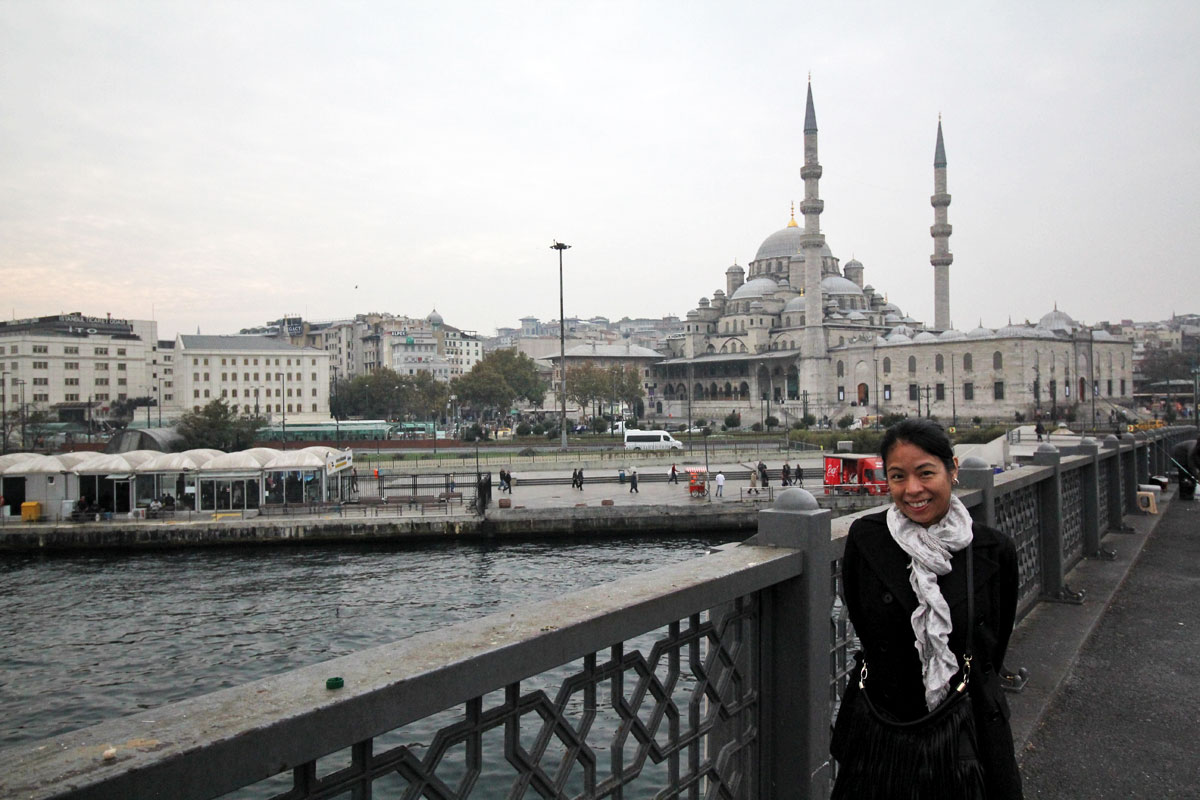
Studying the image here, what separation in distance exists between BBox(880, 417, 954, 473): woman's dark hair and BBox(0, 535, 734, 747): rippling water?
994 cm

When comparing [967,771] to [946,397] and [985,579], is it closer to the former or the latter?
[985,579]

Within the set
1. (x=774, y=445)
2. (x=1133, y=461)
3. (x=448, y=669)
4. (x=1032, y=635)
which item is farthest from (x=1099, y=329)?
(x=448, y=669)

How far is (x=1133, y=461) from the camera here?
34.4ft

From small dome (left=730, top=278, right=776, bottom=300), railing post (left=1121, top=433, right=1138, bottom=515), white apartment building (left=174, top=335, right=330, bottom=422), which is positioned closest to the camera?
railing post (left=1121, top=433, right=1138, bottom=515)

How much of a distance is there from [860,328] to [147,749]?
2883 inches

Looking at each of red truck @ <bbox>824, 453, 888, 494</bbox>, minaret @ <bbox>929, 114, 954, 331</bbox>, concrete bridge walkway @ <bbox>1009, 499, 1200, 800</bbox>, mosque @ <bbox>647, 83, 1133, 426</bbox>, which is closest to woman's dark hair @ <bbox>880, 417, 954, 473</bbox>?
concrete bridge walkway @ <bbox>1009, 499, 1200, 800</bbox>

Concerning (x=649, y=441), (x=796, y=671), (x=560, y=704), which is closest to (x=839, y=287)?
(x=649, y=441)

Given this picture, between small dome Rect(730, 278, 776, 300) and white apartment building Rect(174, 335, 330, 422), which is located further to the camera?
small dome Rect(730, 278, 776, 300)

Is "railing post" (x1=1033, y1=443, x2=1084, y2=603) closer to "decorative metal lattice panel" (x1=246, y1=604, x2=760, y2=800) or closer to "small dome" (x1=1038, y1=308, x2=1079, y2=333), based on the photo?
"decorative metal lattice panel" (x1=246, y1=604, x2=760, y2=800)

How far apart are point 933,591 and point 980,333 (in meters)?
62.6

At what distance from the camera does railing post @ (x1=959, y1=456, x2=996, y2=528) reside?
14.3 feet

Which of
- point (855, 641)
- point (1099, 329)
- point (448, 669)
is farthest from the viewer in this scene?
point (1099, 329)

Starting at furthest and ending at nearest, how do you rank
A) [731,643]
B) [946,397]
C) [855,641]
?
[946,397] → [855,641] → [731,643]

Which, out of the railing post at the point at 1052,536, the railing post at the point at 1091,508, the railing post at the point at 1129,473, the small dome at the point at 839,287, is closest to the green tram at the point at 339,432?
the small dome at the point at 839,287
